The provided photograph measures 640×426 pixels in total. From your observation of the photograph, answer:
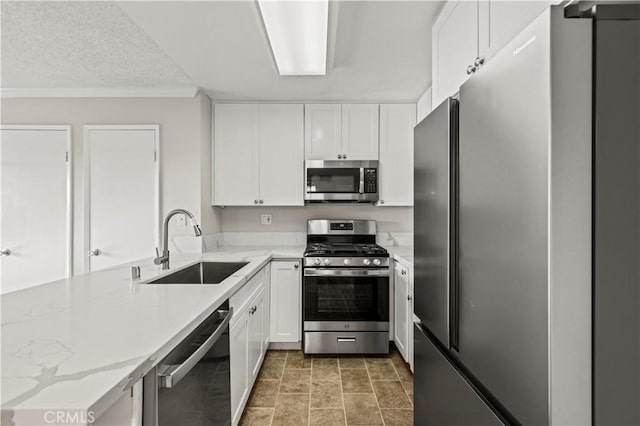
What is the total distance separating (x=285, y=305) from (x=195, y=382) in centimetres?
192

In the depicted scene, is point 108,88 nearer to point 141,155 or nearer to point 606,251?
point 141,155

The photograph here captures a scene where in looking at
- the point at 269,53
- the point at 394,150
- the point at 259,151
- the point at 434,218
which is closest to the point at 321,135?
the point at 259,151

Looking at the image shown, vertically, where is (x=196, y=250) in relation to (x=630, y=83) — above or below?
below

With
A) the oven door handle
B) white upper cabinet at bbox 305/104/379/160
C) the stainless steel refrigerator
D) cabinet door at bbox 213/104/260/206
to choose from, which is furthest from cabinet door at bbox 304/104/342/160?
the stainless steel refrigerator

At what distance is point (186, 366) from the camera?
1.05 meters

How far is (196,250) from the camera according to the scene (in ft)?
10.5

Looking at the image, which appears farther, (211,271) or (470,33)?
(211,271)

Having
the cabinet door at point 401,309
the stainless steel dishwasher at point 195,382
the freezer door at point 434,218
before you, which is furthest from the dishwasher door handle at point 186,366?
the cabinet door at point 401,309

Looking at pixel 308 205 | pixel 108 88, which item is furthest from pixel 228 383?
pixel 108 88

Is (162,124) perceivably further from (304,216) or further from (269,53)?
(304,216)

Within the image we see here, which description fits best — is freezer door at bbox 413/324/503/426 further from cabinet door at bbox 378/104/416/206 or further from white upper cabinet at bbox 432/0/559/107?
cabinet door at bbox 378/104/416/206

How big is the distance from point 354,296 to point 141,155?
2.36 meters

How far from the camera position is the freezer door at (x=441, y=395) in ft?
2.99

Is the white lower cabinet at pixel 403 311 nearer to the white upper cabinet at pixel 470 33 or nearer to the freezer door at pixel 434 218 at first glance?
the freezer door at pixel 434 218
